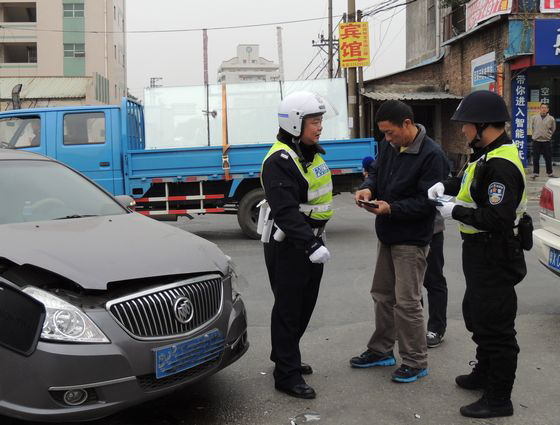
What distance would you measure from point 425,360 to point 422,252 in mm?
699

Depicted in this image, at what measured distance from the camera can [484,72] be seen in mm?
18297

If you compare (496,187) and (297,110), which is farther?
(297,110)

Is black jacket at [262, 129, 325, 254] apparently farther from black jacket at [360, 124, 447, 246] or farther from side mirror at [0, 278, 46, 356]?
side mirror at [0, 278, 46, 356]

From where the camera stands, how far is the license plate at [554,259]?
492 cm

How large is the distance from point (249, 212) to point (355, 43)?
1004 centimetres

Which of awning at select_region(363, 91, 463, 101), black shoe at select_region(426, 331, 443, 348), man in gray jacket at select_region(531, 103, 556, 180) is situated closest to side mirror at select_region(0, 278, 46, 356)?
black shoe at select_region(426, 331, 443, 348)

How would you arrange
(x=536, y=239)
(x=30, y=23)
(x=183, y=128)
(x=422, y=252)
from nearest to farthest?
(x=422, y=252) → (x=536, y=239) → (x=183, y=128) → (x=30, y=23)

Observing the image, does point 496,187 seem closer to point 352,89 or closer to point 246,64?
point 352,89

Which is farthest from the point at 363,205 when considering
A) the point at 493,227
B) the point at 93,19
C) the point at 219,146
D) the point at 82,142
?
the point at 93,19

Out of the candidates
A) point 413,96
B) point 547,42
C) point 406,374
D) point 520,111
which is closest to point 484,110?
point 406,374

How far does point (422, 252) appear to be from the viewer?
12.7 feet

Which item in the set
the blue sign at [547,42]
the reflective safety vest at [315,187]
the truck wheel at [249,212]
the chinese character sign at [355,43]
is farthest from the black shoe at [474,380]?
the chinese character sign at [355,43]

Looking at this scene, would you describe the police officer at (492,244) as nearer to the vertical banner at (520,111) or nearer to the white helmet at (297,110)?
A: the white helmet at (297,110)

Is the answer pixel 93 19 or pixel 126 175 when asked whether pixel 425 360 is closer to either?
pixel 126 175
